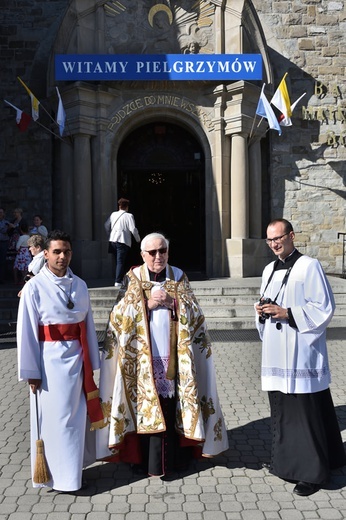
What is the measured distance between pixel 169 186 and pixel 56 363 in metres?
11.8

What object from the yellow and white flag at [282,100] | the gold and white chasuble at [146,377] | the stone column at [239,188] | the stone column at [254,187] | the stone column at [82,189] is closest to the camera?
the gold and white chasuble at [146,377]

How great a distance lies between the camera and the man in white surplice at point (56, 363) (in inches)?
142

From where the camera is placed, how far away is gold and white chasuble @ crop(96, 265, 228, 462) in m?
3.84

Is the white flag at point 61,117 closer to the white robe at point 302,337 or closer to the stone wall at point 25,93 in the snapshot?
the stone wall at point 25,93

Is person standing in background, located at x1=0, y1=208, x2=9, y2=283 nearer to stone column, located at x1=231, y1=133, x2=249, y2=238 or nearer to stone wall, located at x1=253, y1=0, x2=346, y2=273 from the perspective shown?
stone column, located at x1=231, y1=133, x2=249, y2=238

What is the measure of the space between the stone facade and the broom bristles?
361 inches

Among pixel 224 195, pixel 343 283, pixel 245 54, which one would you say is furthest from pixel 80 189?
pixel 343 283

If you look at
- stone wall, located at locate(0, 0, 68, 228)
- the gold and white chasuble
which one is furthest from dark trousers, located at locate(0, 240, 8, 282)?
the gold and white chasuble

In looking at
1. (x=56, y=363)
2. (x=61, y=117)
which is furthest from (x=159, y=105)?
(x=56, y=363)

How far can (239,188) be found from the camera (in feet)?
42.5

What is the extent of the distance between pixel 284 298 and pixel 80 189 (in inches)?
382

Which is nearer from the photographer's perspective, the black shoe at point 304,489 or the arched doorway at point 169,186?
the black shoe at point 304,489

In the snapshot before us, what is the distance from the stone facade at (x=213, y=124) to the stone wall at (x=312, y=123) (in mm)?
27

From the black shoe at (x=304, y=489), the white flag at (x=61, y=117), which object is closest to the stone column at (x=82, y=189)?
the white flag at (x=61, y=117)
